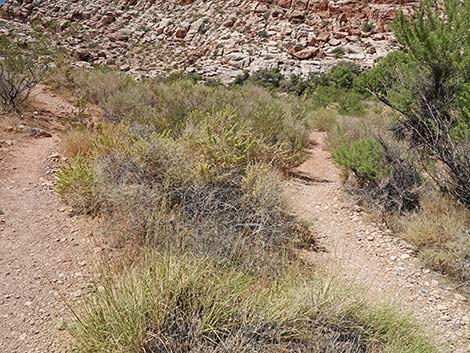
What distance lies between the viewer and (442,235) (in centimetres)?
414

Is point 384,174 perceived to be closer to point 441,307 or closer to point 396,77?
point 441,307

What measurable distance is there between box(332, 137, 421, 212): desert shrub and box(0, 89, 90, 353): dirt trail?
13.5 feet

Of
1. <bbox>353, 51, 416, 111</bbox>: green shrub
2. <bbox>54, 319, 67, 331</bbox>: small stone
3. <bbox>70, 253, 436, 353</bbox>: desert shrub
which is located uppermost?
→ <bbox>353, 51, 416, 111</bbox>: green shrub

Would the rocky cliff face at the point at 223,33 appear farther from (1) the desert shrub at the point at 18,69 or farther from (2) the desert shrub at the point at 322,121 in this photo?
(1) the desert shrub at the point at 18,69

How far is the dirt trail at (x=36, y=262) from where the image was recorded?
2.45 meters

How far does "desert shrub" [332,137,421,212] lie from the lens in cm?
511

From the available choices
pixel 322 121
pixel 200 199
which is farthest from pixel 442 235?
pixel 322 121

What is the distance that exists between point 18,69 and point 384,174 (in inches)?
397

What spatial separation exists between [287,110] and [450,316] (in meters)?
7.00

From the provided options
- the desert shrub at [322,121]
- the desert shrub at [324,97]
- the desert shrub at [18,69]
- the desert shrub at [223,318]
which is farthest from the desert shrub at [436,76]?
the desert shrub at [18,69]

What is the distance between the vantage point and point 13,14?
108 ft

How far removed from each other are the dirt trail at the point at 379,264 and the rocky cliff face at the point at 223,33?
20.1m

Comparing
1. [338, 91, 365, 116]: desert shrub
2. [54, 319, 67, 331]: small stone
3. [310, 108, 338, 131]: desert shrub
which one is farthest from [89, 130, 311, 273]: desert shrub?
[338, 91, 365, 116]: desert shrub

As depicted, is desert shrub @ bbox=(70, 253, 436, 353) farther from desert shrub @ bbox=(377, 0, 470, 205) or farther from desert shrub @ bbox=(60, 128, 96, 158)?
desert shrub @ bbox=(60, 128, 96, 158)
